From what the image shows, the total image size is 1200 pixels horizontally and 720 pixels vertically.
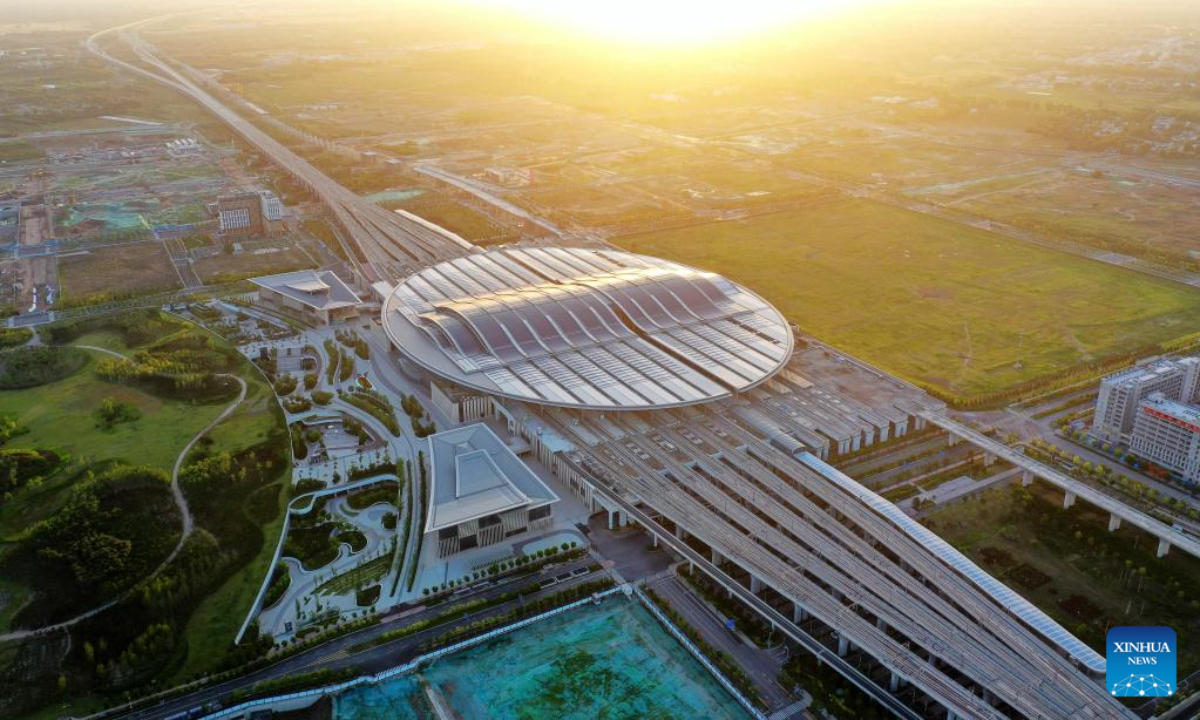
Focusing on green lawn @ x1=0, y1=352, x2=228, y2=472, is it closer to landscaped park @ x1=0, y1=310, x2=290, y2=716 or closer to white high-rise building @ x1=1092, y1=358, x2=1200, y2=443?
landscaped park @ x1=0, y1=310, x2=290, y2=716

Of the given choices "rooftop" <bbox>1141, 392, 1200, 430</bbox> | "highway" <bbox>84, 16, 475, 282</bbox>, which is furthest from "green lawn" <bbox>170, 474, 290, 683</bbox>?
"rooftop" <bbox>1141, 392, 1200, 430</bbox>

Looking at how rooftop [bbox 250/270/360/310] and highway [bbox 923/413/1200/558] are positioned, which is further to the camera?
rooftop [bbox 250/270/360/310]

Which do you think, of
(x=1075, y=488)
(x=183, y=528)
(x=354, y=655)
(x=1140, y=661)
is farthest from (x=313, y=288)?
(x=1140, y=661)

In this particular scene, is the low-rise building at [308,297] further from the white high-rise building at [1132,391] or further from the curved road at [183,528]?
the white high-rise building at [1132,391]

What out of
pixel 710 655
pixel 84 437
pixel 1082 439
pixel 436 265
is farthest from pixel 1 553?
pixel 1082 439

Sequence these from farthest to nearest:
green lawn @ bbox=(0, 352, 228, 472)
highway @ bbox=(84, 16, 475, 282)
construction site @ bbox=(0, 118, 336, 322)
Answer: highway @ bbox=(84, 16, 475, 282) → construction site @ bbox=(0, 118, 336, 322) → green lawn @ bbox=(0, 352, 228, 472)
